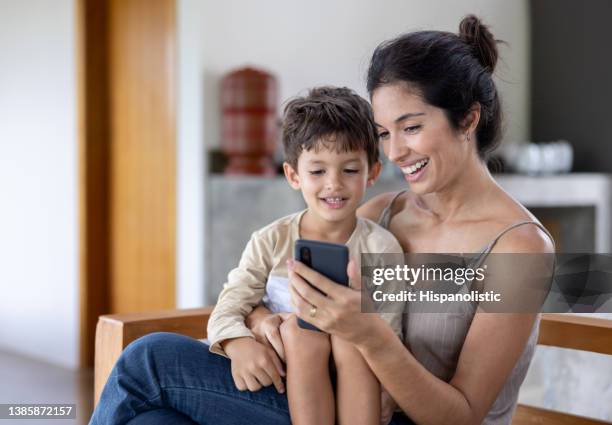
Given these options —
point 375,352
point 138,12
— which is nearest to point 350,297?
point 375,352

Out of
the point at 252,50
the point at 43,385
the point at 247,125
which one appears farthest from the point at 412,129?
the point at 43,385

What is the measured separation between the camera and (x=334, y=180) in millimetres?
1684

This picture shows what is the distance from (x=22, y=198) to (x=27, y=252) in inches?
12.5

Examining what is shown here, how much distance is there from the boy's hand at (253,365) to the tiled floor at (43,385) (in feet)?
7.45

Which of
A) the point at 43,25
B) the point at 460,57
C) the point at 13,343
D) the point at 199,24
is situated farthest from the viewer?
the point at 13,343

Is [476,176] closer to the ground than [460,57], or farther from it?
Result: closer to the ground

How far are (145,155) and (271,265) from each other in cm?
308

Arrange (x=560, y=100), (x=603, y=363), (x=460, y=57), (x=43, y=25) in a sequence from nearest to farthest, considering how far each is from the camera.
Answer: (x=460, y=57), (x=603, y=363), (x=43, y=25), (x=560, y=100)

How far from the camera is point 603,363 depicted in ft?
7.43

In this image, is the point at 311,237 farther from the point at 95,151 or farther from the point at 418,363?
the point at 95,151

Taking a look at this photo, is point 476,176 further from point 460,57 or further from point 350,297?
point 350,297

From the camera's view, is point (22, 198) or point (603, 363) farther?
point (22, 198)

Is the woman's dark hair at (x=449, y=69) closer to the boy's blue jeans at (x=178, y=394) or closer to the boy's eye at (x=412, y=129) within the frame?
the boy's eye at (x=412, y=129)

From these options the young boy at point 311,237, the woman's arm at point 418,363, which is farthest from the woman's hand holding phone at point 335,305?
the young boy at point 311,237
